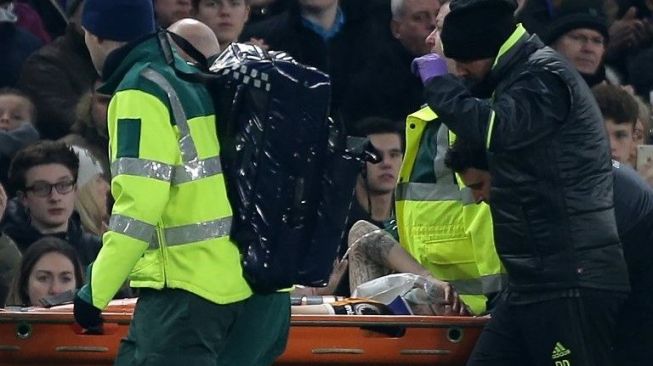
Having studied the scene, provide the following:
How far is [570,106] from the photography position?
720 cm

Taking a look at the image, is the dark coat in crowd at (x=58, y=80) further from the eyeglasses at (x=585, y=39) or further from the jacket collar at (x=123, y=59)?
the jacket collar at (x=123, y=59)

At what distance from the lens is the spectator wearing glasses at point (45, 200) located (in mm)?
10062

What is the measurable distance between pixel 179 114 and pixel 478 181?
4.87 ft

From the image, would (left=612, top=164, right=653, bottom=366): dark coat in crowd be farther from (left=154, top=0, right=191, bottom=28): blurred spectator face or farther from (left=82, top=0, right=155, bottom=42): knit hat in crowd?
(left=154, top=0, right=191, bottom=28): blurred spectator face

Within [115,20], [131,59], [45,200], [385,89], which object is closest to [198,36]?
[115,20]

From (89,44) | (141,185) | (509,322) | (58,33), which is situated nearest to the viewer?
(141,185)

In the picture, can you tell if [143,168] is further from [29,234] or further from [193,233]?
[29,234]

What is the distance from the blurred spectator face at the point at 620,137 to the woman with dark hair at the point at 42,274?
2.73 meters

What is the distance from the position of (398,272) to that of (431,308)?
348mm

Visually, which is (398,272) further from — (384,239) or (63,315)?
(63,315)

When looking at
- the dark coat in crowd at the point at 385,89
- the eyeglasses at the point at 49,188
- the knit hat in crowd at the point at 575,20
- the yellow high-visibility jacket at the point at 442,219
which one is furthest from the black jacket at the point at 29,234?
the knit hat in crowd at the point at 575,20

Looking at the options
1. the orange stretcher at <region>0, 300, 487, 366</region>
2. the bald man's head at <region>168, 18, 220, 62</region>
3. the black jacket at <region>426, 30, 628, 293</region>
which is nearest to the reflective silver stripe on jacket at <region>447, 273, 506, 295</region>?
the orange stretcher at <region>0, 300, 487, 366</region>

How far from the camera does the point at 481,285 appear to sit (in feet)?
27.2

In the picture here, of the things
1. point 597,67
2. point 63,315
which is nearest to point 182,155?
point 63,315
